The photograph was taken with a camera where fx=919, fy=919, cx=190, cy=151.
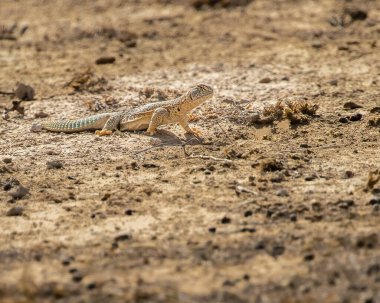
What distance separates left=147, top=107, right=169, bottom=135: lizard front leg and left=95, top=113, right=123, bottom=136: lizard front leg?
0.49 meters

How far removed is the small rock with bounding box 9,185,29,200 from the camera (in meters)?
9.73

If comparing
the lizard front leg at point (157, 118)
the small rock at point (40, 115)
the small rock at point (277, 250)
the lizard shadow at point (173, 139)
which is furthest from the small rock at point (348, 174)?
the small rock at point (40, 115)

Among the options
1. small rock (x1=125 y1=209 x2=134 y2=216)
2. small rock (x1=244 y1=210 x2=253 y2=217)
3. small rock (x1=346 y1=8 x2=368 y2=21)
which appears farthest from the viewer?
small rock (x1=346 y1=8 x2=368 y2=21)

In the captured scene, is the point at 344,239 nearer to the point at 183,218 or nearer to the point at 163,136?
the point at 183,218

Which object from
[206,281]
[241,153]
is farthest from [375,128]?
[206,281]

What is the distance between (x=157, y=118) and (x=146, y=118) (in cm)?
24

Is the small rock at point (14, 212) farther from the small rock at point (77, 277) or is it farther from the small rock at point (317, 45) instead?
the small rock at point (317, 45)

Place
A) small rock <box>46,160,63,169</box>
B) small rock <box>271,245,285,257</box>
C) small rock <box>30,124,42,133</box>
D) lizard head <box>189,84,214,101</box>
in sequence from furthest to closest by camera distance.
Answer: small rock <box>30,124,42,133</box> < lizard head <box>189,84,214,101</box> < small rock <box>46,160,63,169</box> < small rock <box>271,245,285,257</box>

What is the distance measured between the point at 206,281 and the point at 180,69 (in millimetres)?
7278

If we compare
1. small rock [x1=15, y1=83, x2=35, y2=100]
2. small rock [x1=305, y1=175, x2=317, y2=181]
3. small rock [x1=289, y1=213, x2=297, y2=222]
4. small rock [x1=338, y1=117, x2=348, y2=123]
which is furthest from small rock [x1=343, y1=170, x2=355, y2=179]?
small rock [x1=15, y1=83, x2=35, y2=100]

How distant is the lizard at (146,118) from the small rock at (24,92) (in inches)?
55.5

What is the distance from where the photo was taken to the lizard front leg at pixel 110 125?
1180 cm

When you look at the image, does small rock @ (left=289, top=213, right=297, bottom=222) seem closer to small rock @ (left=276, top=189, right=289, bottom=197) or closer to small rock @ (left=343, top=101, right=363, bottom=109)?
small rock @ (left=276, top=189, right=289, bottom=197)

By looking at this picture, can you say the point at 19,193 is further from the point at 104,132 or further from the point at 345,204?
the point at 345,204
